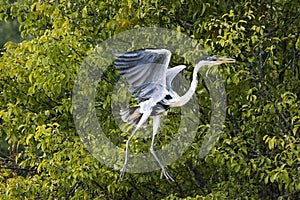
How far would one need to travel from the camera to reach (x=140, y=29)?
5.31m

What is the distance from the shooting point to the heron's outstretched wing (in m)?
3.68

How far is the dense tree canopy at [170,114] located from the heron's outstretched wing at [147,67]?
4.34ft

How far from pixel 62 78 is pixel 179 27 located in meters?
1.00

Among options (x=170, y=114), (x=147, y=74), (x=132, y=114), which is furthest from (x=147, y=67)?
(x=170, y=114)

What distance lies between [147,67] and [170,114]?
Result: 6.28ft

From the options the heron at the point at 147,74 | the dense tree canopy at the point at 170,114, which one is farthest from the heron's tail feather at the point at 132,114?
the dense tree canopy at the point at 170,114

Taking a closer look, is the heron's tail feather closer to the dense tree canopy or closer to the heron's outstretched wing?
the heron's outstretched wing

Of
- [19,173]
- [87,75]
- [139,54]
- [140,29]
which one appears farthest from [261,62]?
[19,173]

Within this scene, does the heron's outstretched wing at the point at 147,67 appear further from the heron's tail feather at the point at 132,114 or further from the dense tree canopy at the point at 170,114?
the dense tree canopy at the point at 170,114

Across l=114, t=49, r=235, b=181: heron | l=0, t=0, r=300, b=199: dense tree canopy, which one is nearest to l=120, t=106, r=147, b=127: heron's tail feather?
Result: l=114, t=49, r=235, b=181: heron

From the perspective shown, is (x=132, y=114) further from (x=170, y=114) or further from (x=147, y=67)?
(x=170, y=114)

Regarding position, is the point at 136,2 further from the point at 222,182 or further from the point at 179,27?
the point at 222,182

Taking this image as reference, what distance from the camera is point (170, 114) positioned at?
18.3 feet

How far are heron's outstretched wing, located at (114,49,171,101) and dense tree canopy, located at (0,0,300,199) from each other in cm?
132
